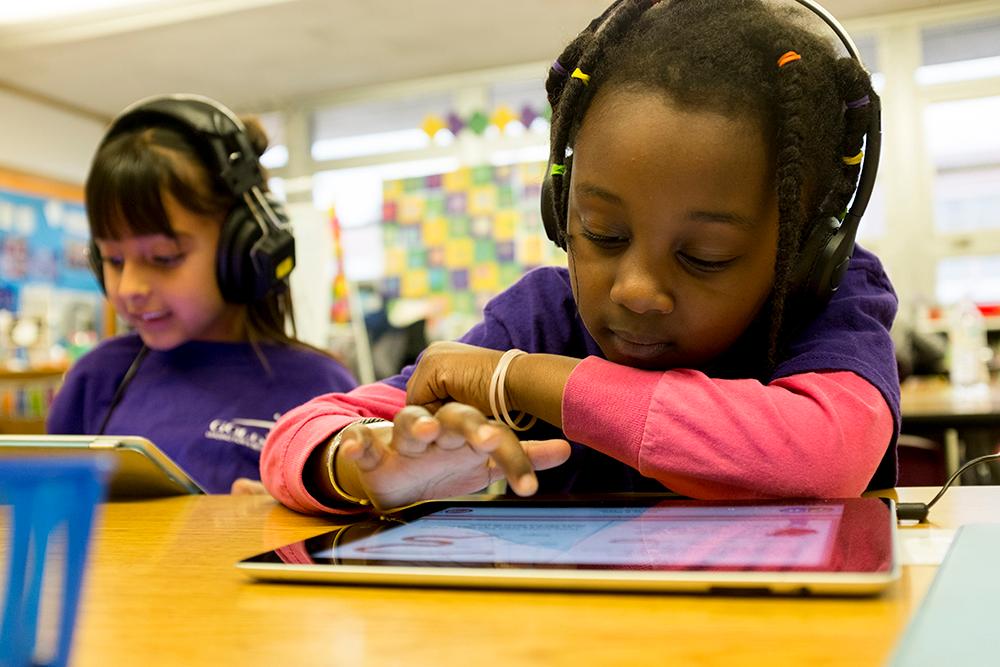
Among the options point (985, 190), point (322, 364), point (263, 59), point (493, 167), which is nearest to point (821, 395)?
point (322, 364)

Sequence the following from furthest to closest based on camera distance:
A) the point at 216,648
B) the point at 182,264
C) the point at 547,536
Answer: the point at 182,264, the point at 547,536, the point at 216,648

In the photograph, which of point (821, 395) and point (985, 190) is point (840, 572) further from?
point (985, 190)

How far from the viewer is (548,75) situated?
2.74 feet

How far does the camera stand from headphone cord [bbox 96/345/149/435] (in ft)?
4.81

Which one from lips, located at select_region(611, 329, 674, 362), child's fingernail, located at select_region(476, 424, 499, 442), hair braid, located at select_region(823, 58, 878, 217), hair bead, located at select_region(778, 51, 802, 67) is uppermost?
hair bead, located at select_region(778, 51, 802, 67)

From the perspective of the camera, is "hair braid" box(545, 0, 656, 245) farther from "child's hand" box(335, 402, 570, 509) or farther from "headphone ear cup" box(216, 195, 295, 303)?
"headphone ear cup" box(216, 195, 295, 303)

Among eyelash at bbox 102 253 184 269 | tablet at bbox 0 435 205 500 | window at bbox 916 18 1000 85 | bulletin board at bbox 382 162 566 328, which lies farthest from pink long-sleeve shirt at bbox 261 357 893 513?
window at bbox 916 18 1000 85

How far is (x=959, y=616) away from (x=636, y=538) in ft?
0.60

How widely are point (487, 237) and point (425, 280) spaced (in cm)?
50

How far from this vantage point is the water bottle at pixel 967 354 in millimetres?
3086

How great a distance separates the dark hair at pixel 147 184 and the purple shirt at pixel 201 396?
22 cm

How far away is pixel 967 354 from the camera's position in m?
3.13

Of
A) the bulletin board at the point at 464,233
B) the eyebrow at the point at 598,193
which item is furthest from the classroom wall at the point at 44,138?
the eyebrow at the point at 598,193

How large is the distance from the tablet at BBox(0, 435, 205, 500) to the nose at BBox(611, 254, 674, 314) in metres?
0.43
